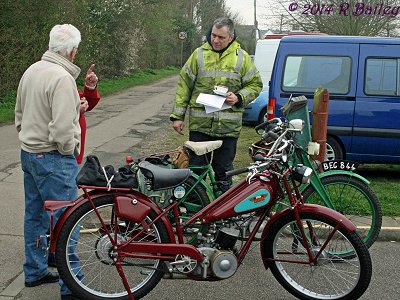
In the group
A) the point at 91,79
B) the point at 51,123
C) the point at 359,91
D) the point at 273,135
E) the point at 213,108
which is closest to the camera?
the point at 51,123

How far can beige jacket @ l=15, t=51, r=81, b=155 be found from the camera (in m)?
3.41

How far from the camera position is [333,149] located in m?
7.54

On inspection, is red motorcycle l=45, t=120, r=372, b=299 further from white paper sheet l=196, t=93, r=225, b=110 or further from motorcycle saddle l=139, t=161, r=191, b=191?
white paper sheet l=196, t=93, r=225, b=110

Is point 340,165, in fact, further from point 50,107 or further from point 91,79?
point 50,107

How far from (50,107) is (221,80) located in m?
1.76

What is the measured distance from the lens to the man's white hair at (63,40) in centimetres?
354

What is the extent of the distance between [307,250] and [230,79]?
5.74 ft

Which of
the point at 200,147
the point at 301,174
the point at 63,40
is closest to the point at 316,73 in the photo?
the point at 200,147

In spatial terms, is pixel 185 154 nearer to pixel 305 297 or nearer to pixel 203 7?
pixel 305 297

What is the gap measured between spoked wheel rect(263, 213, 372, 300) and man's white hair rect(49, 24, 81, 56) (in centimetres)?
190

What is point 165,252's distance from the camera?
354cm

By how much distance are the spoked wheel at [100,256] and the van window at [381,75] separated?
4.91 metres

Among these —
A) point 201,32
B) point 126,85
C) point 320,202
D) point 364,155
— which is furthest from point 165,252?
point 201,32

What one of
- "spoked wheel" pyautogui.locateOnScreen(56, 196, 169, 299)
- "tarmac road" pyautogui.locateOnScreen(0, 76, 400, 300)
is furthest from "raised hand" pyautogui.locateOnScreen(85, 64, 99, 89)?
"tarmac road" pyautogui.locateOnScreen(0, 76, 400, 300)
